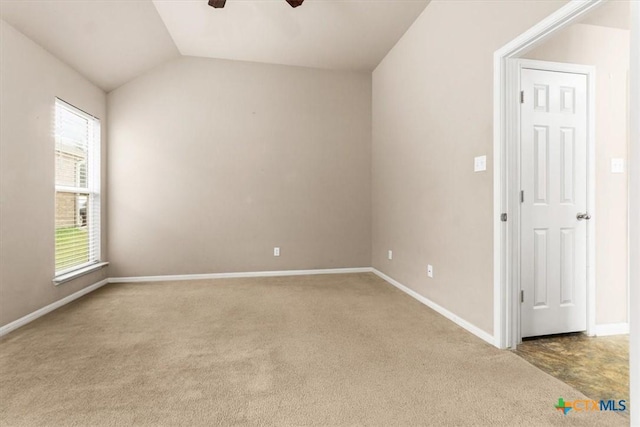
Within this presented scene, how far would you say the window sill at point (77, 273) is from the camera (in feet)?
10.8

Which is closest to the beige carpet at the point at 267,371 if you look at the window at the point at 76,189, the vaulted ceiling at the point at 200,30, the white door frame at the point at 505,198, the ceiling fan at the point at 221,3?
the white door frame at the point at 505,198

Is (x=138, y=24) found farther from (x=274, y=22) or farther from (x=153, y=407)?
(x=153, y=407)

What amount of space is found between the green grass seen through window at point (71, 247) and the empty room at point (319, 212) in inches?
1.0

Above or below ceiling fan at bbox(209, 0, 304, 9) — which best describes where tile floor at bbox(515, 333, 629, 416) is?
below

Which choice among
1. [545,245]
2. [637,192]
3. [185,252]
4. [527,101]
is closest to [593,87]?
[527,101]

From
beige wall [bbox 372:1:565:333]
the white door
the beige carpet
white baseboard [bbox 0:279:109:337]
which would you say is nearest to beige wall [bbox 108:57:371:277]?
white baseboard [bbox 0:279:109:337]

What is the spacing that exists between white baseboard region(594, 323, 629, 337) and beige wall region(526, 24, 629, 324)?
4cm

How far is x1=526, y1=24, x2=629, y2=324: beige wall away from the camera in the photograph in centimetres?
259

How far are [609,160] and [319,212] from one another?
10.4 feet

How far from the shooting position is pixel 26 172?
284 cm

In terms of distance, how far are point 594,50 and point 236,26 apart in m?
3.39

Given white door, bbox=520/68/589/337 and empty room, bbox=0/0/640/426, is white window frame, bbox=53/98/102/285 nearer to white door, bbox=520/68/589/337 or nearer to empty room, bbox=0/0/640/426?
empty room, bbox=0/0/640/426

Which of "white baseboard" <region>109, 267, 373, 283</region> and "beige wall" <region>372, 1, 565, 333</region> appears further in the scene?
"white baseboard" <region>109, 267, 373, 283</region>

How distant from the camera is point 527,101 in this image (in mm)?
2461
